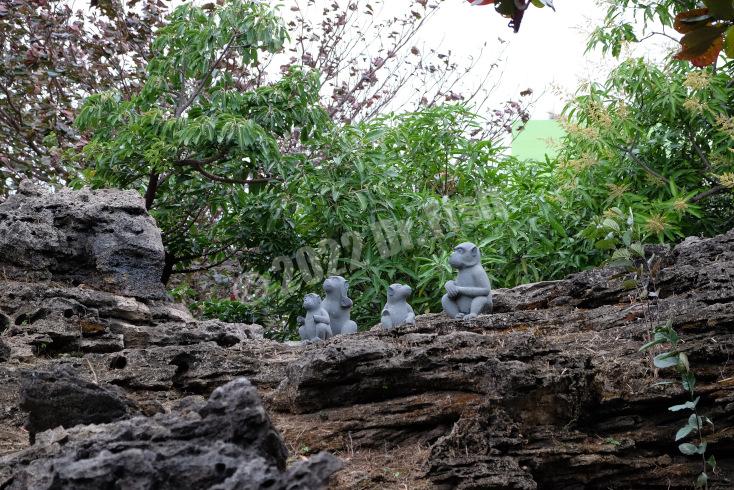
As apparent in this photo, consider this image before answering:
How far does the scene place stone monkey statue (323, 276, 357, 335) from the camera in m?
7.91

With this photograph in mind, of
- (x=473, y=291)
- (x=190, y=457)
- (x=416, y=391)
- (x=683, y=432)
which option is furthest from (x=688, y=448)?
(x=473, y=291)

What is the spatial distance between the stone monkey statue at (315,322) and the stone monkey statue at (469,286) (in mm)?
1135

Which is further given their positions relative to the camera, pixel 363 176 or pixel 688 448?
pixel 363 176

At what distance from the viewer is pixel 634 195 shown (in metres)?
8.66

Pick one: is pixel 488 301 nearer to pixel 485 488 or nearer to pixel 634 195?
pixel 634 195

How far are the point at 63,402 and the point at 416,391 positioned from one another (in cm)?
194

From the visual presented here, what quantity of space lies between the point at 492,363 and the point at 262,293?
7.79 m

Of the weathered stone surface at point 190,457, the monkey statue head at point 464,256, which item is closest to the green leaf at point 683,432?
the weathered stone surface at point 190,457

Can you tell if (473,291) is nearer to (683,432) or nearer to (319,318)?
(319,318)

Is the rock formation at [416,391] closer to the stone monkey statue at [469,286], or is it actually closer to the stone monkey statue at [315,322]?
the stone monkey statue at [469,286]

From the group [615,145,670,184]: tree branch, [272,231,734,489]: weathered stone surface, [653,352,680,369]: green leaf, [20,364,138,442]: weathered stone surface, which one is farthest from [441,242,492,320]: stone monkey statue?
[20,364,138,442]: weathered stone surface

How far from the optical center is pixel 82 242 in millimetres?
7734

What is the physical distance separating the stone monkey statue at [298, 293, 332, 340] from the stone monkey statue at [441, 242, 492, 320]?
1135 mm

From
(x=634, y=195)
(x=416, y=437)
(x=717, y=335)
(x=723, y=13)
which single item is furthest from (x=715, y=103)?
(x=723, y=13)
